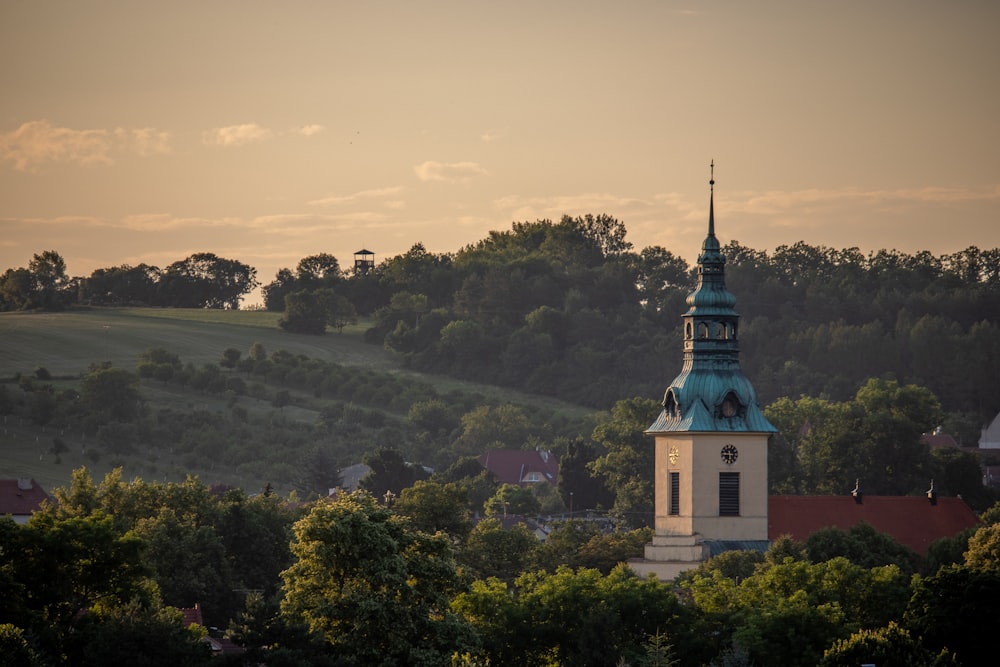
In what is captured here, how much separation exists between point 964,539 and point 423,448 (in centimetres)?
8257

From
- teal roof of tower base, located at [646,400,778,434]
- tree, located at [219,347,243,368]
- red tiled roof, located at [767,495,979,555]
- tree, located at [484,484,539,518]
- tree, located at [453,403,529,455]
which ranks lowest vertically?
Result: tree, located at [484,484,539,518]

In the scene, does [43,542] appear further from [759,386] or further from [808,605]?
[759,386]

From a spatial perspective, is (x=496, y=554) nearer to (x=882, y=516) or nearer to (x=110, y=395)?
(x=882, y=516)

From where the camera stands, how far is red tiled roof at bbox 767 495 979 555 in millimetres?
108500

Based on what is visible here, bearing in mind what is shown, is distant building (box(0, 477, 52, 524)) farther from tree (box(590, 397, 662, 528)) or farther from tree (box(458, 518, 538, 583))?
tree (box(590, 397, 662, 528))

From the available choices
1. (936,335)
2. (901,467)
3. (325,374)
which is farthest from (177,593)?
(936,335)

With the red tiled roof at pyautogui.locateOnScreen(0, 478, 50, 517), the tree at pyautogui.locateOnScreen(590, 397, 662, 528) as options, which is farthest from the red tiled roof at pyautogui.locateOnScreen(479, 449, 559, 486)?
the red tiled roof at pyautogui.locateOnScreen(0, 478, 50, 517)

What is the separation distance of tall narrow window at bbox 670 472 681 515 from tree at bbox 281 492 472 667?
1167 inches

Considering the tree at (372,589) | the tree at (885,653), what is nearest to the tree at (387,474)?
the tree at (372,589)

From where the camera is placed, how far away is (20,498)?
126 metres

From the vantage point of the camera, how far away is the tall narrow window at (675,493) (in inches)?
4172

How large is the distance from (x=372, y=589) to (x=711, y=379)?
113 ft

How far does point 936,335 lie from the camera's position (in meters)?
200

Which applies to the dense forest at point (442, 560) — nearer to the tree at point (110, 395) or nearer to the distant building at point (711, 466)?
the tree at point (110, 395)
